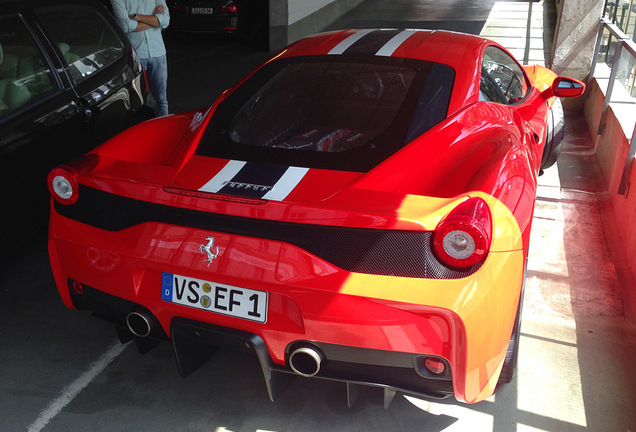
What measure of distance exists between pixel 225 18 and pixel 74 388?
379 inches

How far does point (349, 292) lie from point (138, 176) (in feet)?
3.00

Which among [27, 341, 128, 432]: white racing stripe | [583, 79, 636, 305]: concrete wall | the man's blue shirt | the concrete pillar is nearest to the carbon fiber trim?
[27, 341, 128, 432]: white racing stripe

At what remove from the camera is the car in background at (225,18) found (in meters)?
11.0

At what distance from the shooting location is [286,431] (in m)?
2.29

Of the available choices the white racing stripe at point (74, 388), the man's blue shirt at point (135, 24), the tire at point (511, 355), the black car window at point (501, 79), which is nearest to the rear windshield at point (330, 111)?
the black car window at point (501, 79)

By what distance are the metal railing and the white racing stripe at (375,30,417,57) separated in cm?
178

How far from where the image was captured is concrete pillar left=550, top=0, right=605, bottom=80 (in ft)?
22.8

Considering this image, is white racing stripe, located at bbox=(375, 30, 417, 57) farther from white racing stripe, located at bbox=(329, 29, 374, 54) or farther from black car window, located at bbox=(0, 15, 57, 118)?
black car window, located at bbox=(0, 15, 57, 118)

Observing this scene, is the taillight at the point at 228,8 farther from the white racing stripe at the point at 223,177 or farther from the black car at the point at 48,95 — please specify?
the white racing stripe at the point at 223,177

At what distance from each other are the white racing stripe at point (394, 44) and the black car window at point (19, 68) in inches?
78.2

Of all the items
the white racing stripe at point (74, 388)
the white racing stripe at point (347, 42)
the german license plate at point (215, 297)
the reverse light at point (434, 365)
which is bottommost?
the white racing stripe at point (74, 388)

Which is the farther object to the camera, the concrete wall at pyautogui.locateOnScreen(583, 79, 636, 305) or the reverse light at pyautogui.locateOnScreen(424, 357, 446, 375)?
the concrete wall at pyautogui.locateOnScreen(583, 79, 636, 305)

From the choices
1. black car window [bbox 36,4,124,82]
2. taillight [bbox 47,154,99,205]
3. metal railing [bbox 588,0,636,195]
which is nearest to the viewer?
taillight [bbox 47,154,99,205]

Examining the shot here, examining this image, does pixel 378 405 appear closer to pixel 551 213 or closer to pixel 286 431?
pixel 286 431
